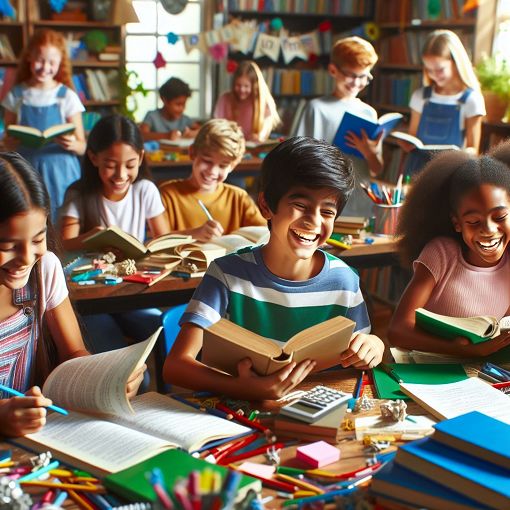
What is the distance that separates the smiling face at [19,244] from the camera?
5.28ft

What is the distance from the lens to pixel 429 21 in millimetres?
6262

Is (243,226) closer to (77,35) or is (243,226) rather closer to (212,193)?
(212,193)

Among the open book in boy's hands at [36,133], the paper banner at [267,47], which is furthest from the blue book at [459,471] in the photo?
the paper banner at [267,47]

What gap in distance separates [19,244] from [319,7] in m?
6.03

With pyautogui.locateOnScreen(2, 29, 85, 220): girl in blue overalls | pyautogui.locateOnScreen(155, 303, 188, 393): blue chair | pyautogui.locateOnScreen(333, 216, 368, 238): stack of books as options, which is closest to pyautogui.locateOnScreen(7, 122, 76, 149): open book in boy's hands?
pyautogui.locateOnScreen(2, 29, 85, 220): girl in blue overalls

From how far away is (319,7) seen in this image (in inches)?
282

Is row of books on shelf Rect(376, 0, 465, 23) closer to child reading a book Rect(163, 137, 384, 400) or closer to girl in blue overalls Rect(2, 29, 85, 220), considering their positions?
girl in blue overalls Rect(2, 29, 85, 220)

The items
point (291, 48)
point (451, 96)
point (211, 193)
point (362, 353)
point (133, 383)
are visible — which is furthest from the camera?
point (291, 48)

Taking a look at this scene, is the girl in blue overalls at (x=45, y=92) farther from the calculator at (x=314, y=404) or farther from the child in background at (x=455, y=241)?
the calculator at (x=314, y=404)

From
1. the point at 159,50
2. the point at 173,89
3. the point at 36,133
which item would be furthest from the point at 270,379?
the point at 159,50

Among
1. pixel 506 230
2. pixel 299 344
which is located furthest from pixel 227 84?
pixel 299 344

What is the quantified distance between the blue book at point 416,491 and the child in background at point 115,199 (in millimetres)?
1720

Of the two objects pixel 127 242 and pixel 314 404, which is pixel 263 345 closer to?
pixel 314 404

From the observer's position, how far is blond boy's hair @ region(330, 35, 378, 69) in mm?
4145
